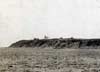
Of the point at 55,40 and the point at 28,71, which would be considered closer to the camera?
the point at 28,71

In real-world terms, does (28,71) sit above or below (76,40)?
above

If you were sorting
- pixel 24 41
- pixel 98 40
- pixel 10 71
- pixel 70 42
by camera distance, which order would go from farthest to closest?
1. pixel 24 41
2. pixel 98 40
3. pixel 70 42
4. pixel 10 71

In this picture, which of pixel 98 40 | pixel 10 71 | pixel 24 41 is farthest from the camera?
pixel 24 41

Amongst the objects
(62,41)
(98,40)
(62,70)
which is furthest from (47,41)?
(62,70)

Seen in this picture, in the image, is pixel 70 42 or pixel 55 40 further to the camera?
pixel 55 40

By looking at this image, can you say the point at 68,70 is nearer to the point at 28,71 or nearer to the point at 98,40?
the point at 28,71

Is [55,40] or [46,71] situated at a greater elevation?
[46,71]

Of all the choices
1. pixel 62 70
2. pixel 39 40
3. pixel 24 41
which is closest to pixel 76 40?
pixel 39 40

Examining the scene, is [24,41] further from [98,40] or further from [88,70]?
[88,70]


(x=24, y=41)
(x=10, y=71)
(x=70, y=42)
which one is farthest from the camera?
(x=24, y=41)
